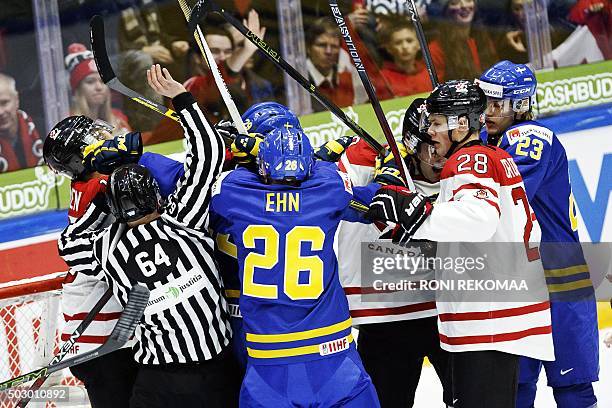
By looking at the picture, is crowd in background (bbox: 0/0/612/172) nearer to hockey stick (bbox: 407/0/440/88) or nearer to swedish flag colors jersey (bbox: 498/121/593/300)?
hockey stick (bbox: 407/0/440/88)

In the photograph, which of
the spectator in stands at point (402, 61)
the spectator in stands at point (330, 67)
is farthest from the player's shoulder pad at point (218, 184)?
the spectator in stands at point (402, 61)

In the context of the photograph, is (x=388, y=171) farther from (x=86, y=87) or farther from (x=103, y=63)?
(x=86, y=87)

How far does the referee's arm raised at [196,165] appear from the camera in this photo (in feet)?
10.4

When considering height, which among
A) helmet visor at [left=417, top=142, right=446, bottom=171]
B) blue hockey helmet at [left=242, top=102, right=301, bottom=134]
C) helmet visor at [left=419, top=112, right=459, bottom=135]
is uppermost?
blue hockey helmet at [left=242, top=102, right=301, bottom=134]

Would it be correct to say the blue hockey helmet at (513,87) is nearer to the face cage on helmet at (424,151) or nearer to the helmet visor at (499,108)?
the helmet visor at (499,108)

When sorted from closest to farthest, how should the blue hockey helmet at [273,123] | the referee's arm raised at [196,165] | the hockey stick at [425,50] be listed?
the referee's arm raised at [196,165] → the blue hockey helmet at [273,123] → the hockey stick at [425,50]

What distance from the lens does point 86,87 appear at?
5531mm

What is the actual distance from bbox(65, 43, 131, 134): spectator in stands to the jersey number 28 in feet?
8.69

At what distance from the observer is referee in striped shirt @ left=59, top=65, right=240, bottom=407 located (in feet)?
10.5

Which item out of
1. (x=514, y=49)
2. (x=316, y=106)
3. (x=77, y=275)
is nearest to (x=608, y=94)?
(x=514, y=49)

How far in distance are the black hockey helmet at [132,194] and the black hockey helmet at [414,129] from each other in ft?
2.71

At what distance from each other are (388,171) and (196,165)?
2.12 feet

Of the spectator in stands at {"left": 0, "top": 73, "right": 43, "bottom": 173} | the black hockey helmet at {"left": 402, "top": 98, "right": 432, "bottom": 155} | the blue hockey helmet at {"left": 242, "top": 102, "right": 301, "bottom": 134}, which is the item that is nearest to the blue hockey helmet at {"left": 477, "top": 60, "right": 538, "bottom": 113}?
the black hockey helmet at {"left": 402, "top": 98, "right": 432, "bottom": 155}

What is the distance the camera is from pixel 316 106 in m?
6.05
